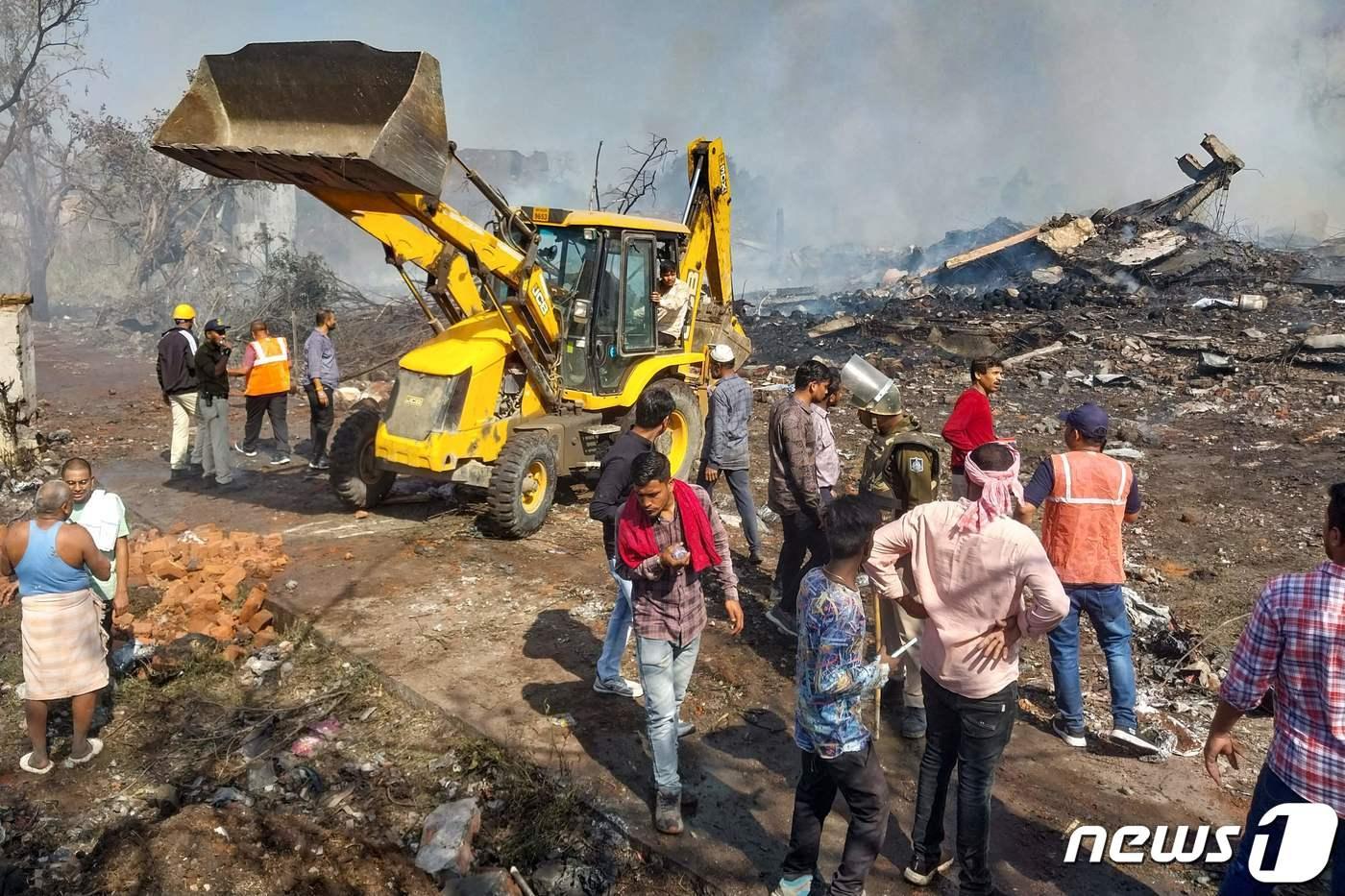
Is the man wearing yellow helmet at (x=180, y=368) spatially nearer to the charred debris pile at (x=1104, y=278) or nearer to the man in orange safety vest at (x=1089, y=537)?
the man in orange safety vest at (x=1089, y=537)

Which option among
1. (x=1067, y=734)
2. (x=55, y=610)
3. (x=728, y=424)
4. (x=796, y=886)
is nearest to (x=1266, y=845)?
(x=796, y=886)

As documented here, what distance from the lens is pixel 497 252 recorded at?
6.65 meters

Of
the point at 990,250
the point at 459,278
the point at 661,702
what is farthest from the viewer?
the point at 990,250

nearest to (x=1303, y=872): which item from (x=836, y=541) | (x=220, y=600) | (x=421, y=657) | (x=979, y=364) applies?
(x=836, y=541)

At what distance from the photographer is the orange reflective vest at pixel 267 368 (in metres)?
8.58

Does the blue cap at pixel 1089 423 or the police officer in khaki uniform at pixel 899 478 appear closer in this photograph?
the blue cap at pixel 1089 423

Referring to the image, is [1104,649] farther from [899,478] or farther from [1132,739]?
[899,478]

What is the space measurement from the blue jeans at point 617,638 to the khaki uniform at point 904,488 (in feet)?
4.26

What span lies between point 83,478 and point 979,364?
15.1ft

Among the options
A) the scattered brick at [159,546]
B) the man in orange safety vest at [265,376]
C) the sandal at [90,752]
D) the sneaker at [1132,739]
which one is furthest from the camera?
the man in orange safety vest at [265,376]

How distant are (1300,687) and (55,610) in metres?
4.65

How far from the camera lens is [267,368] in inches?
340

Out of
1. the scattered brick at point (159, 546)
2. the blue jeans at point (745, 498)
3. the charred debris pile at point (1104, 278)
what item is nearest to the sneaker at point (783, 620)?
the blue jeans at point (745, 498)

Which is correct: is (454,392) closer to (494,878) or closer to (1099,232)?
(494,878)
